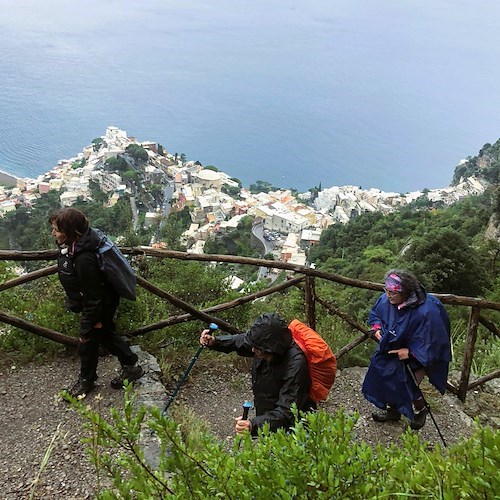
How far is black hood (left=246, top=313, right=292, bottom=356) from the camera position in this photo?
214 cm

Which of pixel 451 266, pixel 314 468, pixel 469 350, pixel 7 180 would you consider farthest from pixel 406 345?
pixel 7 180

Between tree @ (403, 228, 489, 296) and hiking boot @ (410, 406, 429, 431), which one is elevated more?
hiking boot @ (410, 406, 429, 431)

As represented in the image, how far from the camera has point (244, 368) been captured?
3891 millimetres

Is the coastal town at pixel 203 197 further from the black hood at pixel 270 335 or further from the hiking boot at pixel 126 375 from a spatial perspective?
the black hood at pixel 270 335

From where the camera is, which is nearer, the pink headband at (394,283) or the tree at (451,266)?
the pink headband at (394,283)

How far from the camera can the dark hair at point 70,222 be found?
2.60m

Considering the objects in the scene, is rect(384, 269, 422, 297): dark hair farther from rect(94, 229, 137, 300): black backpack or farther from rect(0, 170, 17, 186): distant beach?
rect(0, 170, 17, 186): distant beach

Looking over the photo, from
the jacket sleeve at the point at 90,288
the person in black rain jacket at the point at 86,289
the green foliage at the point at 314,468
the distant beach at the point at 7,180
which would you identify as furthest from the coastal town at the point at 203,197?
the green foliage at the point at 314,468

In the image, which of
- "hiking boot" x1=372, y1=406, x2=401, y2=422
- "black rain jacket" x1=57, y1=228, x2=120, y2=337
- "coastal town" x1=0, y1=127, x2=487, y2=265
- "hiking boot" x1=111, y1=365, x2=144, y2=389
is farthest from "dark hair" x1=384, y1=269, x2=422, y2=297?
"coastal town" x1=0, y1=127, x2=487, y2=265

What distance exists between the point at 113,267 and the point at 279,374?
3.73 feet

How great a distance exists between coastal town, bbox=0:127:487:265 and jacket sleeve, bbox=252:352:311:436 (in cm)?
2971

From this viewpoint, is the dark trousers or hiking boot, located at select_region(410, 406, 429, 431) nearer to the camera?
the dark trousers

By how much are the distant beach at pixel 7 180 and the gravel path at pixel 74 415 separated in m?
49.5

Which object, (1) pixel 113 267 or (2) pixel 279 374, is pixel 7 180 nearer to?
(1) pixel 113 267
